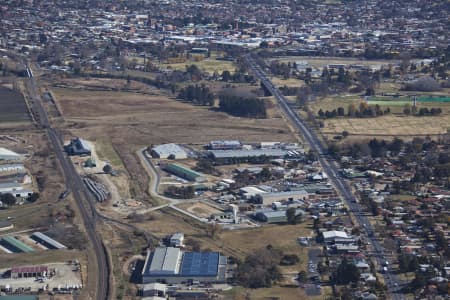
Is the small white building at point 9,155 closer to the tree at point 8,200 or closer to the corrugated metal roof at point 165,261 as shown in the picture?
the tree at point 8,200

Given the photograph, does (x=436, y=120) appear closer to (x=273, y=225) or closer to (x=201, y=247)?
(x=273, y=225)

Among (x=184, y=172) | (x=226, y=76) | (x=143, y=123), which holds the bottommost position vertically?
(x=143, y=123)

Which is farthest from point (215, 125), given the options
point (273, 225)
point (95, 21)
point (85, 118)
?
point (95, 21)

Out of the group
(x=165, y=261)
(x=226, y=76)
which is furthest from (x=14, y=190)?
(x=226, y=76)

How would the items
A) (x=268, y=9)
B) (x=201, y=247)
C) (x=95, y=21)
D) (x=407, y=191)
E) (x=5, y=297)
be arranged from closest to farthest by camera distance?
1. (x=5, y=297)
2. (x=201, y=247)
3. (x=407, y=191)
4. (x=95, y=21)
5. (x=268, y=9)

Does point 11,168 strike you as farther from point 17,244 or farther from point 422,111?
point 422,111

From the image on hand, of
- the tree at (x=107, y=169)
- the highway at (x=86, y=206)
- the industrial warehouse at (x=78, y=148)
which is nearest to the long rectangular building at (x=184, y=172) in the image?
the tree at (x=107, y=169)
